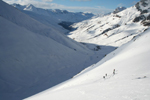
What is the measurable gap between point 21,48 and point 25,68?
6276 millimetres

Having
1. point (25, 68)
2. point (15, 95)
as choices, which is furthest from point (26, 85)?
point (25, 68)

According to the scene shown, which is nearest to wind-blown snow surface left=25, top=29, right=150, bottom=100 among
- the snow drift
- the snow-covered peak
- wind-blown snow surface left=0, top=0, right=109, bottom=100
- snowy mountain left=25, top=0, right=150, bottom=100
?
snowy mountain left=25, top=0, right=150, bottom=100

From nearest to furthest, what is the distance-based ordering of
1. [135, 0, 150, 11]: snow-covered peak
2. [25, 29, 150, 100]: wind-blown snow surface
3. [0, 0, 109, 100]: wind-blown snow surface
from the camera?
[25, 29, 150, 100]: wind-blown snow surface < [0, 0, 109, 100]: wind-blown snow surface < [135, 0, 150, 11]: snow-covered peak

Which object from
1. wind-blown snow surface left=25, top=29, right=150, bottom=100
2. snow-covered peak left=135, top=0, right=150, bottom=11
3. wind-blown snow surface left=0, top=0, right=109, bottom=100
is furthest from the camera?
snow-covered peak left=135, top=0, right=150, bottom=11

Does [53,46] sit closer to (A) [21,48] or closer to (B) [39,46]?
(B) [39,46]

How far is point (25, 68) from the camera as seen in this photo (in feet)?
83.0

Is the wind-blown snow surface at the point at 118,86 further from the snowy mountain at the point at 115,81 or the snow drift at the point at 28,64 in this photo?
the snow drift at the point at 28,64

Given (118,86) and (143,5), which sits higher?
(143,5)

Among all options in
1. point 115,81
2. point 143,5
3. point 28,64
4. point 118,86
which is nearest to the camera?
point 118,86

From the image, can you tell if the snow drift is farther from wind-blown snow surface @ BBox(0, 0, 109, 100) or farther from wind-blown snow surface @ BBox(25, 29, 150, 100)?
wind-blown snow surface @ BBox(25, 29, 150, 100)

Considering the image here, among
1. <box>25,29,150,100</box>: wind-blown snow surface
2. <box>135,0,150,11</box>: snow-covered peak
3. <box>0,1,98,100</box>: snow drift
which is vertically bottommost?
<box>25,29,150,100</box>: wind-blown snow surface

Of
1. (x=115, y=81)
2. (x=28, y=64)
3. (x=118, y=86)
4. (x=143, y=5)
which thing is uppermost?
(x=143, y=5)

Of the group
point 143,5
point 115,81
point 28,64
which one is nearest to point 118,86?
point 115,81

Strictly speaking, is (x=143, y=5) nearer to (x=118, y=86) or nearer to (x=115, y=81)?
(x=115, y=81)
